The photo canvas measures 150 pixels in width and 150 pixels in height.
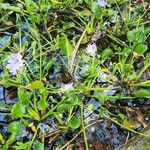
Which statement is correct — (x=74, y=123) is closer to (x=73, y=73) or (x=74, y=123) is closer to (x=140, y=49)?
(x=73, y=73)

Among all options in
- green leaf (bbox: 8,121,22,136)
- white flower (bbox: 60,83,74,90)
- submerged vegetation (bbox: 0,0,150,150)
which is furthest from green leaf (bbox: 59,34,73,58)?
green leaf (bbox: 8,121,22,136)

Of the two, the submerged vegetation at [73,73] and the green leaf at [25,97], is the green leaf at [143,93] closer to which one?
the submerged vegetation at [73,73]

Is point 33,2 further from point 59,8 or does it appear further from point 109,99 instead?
point 109,99

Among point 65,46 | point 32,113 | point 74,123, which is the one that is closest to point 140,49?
point 65,46

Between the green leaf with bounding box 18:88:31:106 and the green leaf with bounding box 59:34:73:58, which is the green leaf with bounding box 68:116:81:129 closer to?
the green leaf with bounding box 18:88:31:106

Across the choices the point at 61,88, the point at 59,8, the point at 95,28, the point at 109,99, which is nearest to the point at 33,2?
the point at 59,8

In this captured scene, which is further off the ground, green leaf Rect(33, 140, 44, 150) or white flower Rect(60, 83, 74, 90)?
white flower Rect(60, 83, 74, 90)

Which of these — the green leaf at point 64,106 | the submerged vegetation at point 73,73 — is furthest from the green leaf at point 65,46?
the green leaf at point 64,106

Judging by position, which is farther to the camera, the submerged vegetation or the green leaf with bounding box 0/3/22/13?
the green leaf with bounding box 0/3/22/13
